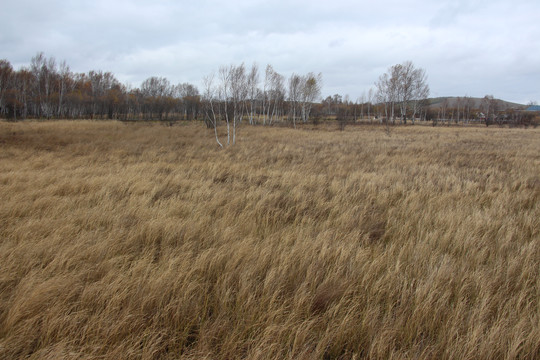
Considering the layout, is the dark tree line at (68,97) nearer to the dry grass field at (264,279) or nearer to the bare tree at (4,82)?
the bare tree at (4,82)

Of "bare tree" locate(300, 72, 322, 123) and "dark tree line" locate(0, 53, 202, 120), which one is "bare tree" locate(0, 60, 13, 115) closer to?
"dark tree line" locate(0, 53, 202, 120)

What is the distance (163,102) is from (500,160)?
63651 mm

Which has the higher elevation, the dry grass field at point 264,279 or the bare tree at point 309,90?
the bare tree at point 309,90

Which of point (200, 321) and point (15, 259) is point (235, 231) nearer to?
point (200, 321)

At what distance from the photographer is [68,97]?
50312mm

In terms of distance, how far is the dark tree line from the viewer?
44594 millimetres

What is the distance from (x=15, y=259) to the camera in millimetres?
2271

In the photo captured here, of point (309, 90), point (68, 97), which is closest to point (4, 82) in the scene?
point (68, 97)

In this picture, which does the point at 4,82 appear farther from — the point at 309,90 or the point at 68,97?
the point at 309,90

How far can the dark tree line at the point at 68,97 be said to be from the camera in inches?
1756

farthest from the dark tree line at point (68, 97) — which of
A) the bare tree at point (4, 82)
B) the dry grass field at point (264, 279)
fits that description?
the dry grass field at point (264, 279)

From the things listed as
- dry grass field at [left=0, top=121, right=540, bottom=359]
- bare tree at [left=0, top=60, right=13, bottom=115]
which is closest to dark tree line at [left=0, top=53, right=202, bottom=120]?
bare tree at [left=0, top=60, right=13, bottom=115]

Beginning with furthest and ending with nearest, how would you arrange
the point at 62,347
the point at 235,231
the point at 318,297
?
the point at 235,231 → the point at 318,297 → the point at 62,347

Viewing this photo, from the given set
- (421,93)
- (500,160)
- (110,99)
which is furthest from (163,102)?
(500,160)
